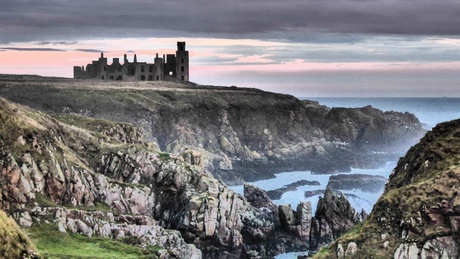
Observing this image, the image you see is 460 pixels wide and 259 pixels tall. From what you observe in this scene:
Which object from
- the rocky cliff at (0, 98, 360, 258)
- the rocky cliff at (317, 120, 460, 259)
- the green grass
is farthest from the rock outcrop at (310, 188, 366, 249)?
the rocky cliff at (317, 120, 460, 259)

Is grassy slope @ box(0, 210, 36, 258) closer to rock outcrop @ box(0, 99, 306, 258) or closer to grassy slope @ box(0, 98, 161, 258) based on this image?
grassy slope @ box(0, 98, 161, 258)

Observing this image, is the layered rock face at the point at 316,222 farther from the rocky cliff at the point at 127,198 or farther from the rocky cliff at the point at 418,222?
the rocky cliff at the point at 418,222

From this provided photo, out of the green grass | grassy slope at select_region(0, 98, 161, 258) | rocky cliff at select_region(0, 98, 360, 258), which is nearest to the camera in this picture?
the green grass

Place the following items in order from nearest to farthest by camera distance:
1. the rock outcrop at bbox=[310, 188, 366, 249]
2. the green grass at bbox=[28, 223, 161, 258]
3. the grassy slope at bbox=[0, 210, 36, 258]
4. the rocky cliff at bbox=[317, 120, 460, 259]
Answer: the grassy slope at bbox=[0, 210, 36, 258] < the rocky cliff at bbox=[317, 120, 460, 259] < the green grass at bbox=[28, 223, 161, 258] < the rock outcrop at bbox=[310, 188, 366, 249]

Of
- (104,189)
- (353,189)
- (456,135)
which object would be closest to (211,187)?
(104,189)

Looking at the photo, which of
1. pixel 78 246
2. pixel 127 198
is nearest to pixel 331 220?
pixel 127 198

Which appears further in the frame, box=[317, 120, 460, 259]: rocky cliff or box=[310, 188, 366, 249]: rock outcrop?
box=[310, 188, 366, 249]: rock outcrop

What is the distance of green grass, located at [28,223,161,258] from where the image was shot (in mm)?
77312

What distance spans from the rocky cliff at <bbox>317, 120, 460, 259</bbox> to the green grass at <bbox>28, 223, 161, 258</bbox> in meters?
24.2

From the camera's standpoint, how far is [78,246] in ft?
262

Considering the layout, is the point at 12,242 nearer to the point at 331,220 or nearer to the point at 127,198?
the point at 127,198

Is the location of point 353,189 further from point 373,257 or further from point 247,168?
point 373,257

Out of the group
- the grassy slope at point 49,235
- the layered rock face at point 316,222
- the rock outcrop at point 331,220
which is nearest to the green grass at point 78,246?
the grassy slope at point 49,235

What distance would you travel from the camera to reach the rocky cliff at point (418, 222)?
59.7 meters
